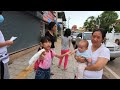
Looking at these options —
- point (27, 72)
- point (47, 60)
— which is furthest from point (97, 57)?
point (27, 72)

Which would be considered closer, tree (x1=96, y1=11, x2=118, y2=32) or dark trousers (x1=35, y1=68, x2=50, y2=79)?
tree (x1=96, y1=11, x2=118, y2=32)

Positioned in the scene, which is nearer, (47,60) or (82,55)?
(82,55)

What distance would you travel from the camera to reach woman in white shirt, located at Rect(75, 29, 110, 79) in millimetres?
1854

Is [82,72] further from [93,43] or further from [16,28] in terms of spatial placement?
[16,28]

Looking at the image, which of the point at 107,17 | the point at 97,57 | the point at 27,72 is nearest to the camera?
the point at 97,57

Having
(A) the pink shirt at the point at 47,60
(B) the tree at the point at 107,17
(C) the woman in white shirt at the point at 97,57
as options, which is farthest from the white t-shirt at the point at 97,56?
(A) the pink shirt at the point at 47,60

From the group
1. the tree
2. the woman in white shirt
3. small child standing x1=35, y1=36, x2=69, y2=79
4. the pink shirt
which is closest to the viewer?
the tree

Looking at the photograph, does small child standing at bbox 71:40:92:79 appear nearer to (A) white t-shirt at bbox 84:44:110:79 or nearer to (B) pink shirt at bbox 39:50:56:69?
(A) white t-shirt at bbox 84:44:110:79

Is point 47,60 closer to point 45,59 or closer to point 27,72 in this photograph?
point 45,59

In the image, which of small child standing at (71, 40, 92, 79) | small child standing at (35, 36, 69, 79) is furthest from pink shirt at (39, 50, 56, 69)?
small child standing at (71, 40, 92, 79)

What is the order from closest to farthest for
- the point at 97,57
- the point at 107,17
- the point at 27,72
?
1. the point at 97,57
2. the point at 27,72
3. the point at 107,17

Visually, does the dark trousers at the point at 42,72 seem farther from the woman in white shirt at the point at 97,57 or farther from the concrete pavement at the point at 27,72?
the woman in white shirt at the point at 97,57

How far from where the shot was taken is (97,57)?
74.9 inches

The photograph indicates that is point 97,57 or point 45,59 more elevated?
point 97,57
